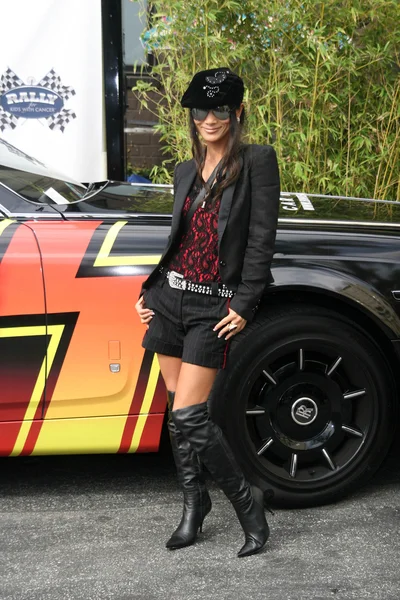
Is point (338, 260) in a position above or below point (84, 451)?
above

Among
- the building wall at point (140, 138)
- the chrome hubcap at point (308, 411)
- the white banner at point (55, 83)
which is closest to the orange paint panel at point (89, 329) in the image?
the chrome hubcap at point (308, 411)

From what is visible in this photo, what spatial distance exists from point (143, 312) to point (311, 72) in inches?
107

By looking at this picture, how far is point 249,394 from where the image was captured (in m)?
3.38

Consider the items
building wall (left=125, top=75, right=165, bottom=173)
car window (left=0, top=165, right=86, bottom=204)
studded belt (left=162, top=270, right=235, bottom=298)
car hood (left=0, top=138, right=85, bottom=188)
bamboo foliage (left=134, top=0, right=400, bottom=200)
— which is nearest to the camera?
studded belt (left=162, top=270, right=235, bottom=298)

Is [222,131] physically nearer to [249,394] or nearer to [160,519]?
[249,394]

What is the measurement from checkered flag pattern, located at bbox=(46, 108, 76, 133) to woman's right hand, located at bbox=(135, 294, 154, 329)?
404 centimetres

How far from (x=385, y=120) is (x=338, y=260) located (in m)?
2.47

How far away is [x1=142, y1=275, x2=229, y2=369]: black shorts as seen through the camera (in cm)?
298

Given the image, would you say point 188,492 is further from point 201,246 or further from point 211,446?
point 201,246

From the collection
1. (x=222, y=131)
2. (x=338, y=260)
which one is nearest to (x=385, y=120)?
(x=338, y=260)

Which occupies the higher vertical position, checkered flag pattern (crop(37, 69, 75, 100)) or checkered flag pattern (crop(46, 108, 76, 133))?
checkered flag pattern (crop(37, 69, 75, 100))

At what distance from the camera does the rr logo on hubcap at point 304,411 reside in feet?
11.3

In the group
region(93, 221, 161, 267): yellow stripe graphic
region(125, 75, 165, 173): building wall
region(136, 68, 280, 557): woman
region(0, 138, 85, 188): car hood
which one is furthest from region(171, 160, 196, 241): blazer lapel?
region(125, 75, 165, 173): building wall

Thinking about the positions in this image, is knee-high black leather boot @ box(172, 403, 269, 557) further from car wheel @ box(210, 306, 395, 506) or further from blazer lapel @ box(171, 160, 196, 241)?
blazer lapel @ box(171, 160, 196, 241)
